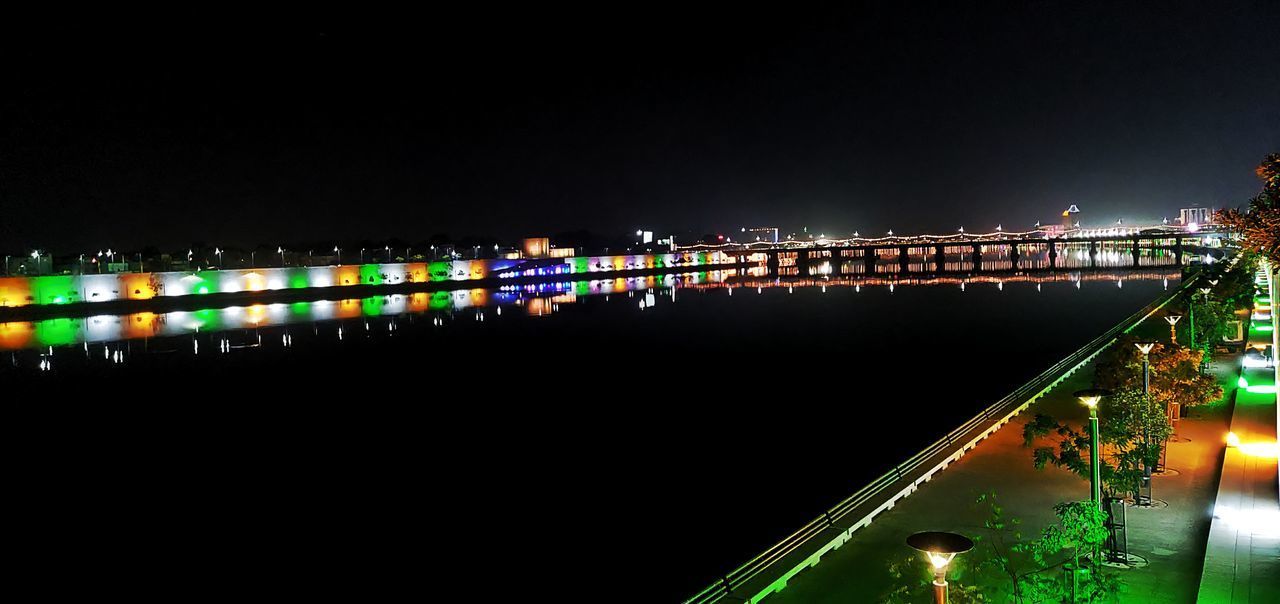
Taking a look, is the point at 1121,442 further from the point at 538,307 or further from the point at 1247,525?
the point at 538,307

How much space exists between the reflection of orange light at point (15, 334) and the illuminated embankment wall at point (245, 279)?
7.59ft

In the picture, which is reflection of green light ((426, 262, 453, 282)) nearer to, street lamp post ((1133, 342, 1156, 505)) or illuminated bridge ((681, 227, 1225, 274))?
illuminated bridge ((681, 227, 1225, 274))

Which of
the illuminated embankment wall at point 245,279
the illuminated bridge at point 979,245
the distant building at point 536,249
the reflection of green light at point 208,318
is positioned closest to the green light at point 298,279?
the illuminated embankment wall at point 245,279

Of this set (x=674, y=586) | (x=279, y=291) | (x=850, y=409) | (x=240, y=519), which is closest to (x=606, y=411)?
(x=850, y=409)

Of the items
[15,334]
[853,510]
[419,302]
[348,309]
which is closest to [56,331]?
[15,334]

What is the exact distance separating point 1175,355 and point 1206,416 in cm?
96

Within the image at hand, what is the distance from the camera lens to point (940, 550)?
3.40 metres

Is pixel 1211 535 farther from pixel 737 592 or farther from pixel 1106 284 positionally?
pixel 1106 284

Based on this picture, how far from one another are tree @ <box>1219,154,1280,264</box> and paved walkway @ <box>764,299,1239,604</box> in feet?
→ 6.22

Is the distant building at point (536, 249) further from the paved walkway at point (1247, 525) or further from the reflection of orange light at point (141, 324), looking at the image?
the paved walkway at point (1247, 525)

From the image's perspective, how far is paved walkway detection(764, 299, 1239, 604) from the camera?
16.5 feet

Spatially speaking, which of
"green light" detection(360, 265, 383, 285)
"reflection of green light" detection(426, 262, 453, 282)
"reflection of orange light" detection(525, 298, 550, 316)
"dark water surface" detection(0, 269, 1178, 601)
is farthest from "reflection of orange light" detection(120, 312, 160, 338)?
"reflection of green light" detection(426, 262, 453, 282)

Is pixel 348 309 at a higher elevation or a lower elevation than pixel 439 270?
lower

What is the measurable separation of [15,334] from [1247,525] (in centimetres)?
3352
